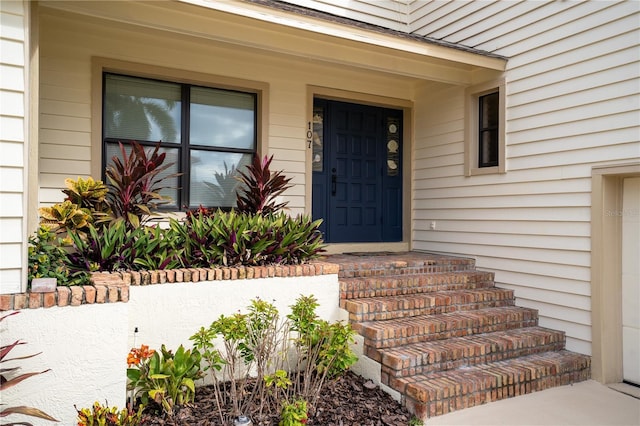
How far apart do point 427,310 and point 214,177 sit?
2.98 metres

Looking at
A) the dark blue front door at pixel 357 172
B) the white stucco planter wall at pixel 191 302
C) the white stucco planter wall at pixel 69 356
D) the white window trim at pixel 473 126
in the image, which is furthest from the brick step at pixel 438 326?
the dark blue front door at pixel 357 172

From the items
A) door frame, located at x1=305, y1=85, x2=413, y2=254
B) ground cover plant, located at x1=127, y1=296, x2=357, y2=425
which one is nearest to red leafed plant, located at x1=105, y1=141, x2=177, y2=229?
ground cover plant, located at x1=127, y1=296, x2=357, y2=425

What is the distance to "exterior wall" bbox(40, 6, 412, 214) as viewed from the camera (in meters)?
4.55

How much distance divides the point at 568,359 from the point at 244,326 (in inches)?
125

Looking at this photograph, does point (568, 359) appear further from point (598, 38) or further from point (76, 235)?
point (76, 235)

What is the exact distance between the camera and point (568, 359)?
4254 millimetres

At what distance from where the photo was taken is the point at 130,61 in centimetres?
491

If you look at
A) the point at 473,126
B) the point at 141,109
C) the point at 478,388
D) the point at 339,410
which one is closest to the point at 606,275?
the point at 478,388

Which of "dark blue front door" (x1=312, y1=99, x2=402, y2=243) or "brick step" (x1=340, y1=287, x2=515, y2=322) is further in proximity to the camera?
"dark blue front door" (x1=312, y1=99, x2=402, y2=243)

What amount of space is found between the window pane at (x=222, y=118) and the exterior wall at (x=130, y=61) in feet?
0.68

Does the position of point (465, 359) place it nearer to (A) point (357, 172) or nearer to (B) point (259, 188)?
(B) point (259, 188)

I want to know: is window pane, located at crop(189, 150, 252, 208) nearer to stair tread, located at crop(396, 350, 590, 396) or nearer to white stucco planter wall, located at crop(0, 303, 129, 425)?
white stucco planter wall, located at crop(0, 303, 129, 425)

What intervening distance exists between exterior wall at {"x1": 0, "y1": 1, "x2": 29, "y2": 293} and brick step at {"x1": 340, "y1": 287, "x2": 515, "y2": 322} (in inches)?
106

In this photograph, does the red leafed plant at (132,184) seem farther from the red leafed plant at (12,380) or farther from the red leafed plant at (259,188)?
the red leafed plant at (12,380)
